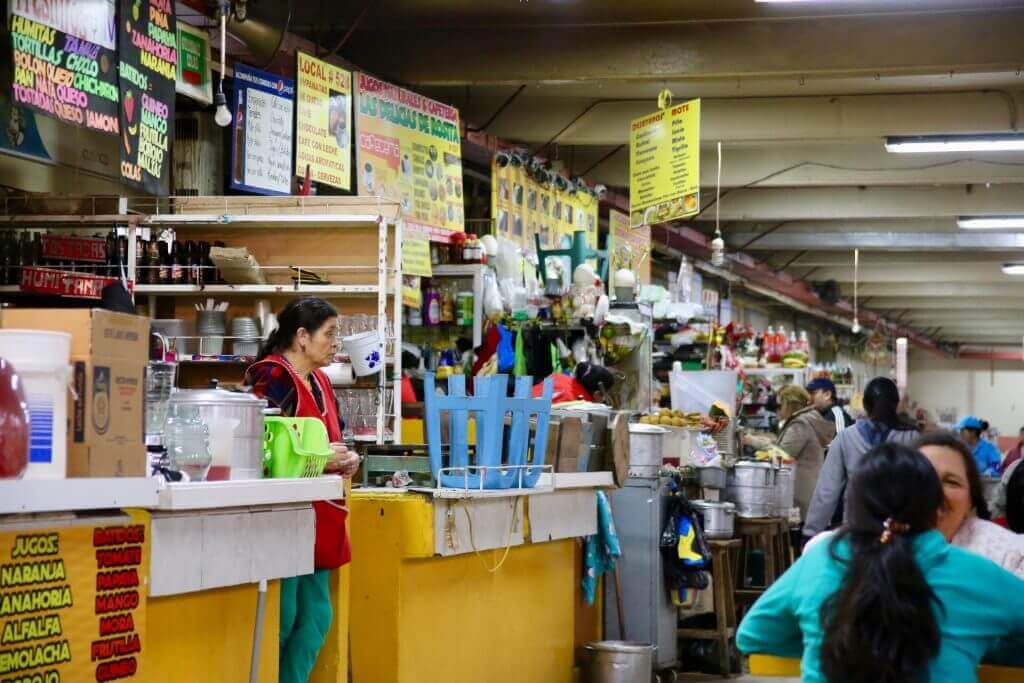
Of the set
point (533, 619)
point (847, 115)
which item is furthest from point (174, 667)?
point (847, 115)

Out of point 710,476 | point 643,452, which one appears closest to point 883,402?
point 643,452

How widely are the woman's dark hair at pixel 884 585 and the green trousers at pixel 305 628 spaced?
90.4 inches

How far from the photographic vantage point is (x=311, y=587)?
15.8 feet

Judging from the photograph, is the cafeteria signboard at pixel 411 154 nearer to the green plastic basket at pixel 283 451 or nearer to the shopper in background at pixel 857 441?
the shopper in background at pixel 857 441

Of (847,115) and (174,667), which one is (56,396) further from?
(847,115)

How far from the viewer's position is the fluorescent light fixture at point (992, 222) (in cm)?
1780

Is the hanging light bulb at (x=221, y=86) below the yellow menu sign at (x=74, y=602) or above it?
above

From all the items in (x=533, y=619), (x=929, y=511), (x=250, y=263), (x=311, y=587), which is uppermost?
(x=250, y=263)

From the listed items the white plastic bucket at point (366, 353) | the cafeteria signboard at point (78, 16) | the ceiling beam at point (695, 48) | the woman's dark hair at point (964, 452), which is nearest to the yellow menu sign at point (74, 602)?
the woman's dark hair at point (964, 452)

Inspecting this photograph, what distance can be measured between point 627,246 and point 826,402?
155 inches

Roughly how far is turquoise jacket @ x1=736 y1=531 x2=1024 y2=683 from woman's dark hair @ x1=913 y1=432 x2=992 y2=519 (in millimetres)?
1112

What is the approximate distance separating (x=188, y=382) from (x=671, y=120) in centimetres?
486

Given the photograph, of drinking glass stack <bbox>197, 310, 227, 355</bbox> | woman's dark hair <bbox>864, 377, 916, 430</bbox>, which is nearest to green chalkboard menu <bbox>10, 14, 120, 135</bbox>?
drinking glass stack <bbox>197, 310, 227, 355</bbox>

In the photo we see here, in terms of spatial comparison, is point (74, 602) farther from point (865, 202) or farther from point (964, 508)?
point (865, 202)
